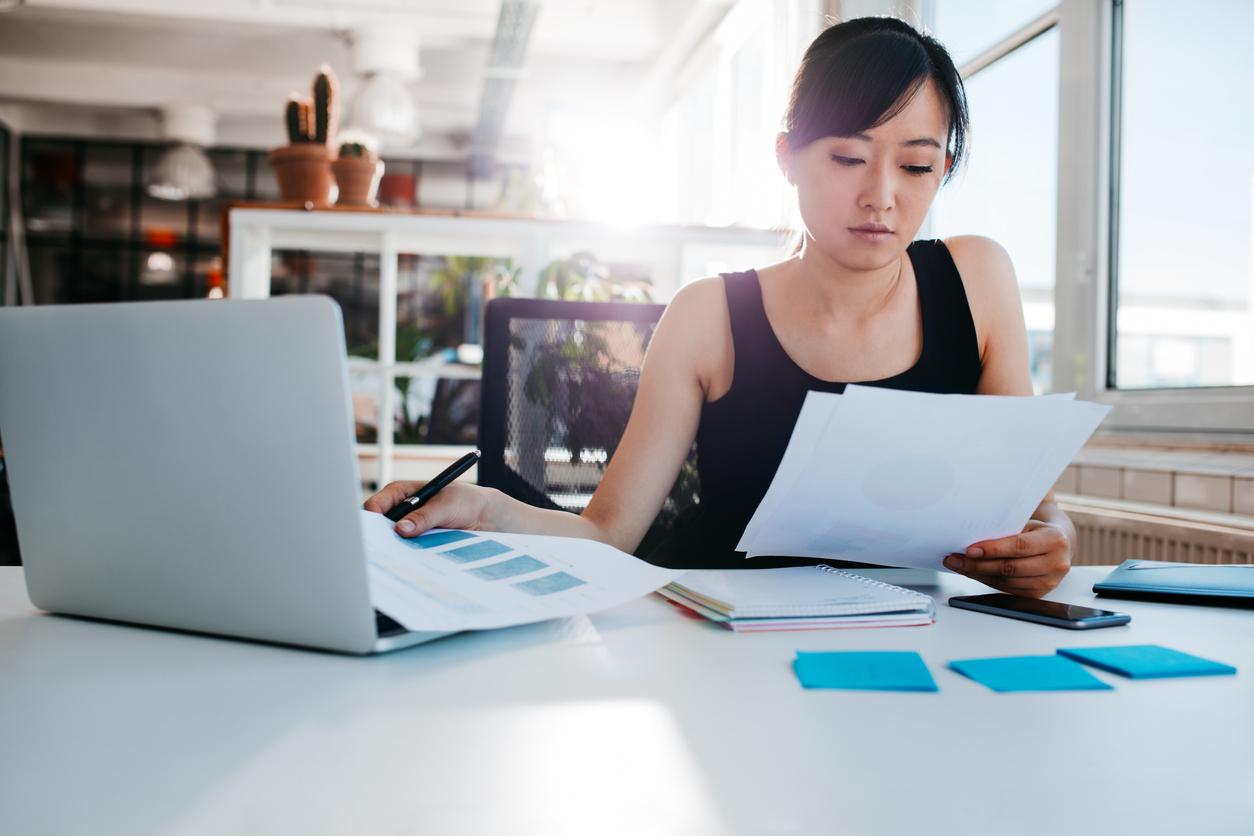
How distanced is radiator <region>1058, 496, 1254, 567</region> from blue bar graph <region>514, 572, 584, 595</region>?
114 centimetres

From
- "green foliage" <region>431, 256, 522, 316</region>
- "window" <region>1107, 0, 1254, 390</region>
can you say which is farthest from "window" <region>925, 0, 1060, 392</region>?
"green foliage" <region>431, 256, 522, 316</region>

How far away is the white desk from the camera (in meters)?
0.36

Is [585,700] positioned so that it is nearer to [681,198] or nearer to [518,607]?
[518,607]

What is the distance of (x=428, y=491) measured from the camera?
2.60 ft

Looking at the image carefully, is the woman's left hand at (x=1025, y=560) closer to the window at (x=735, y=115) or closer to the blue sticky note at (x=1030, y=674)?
the blue sticky note at (x=1030, y=674)

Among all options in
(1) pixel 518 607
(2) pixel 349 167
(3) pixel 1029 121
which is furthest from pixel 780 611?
(2) pixel 349 167

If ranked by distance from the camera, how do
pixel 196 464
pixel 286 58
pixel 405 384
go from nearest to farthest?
1. pixel 196 464
2. pixel 405 384
3. pixel 286 58

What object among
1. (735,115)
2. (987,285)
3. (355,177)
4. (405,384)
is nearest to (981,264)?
(987,285)

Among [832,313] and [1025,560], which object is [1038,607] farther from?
[832,313]

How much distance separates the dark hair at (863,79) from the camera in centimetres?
108

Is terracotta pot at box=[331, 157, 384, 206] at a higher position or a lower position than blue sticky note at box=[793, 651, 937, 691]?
higher

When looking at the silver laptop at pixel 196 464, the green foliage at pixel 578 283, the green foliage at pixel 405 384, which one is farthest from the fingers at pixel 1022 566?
the green foliage at pixel 405 384

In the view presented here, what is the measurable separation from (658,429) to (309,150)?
2.00 meters

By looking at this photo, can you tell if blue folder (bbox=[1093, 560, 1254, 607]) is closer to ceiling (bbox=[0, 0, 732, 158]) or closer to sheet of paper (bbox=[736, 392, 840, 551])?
sheet of paper (bbox=[736, 392, 840, 551])
